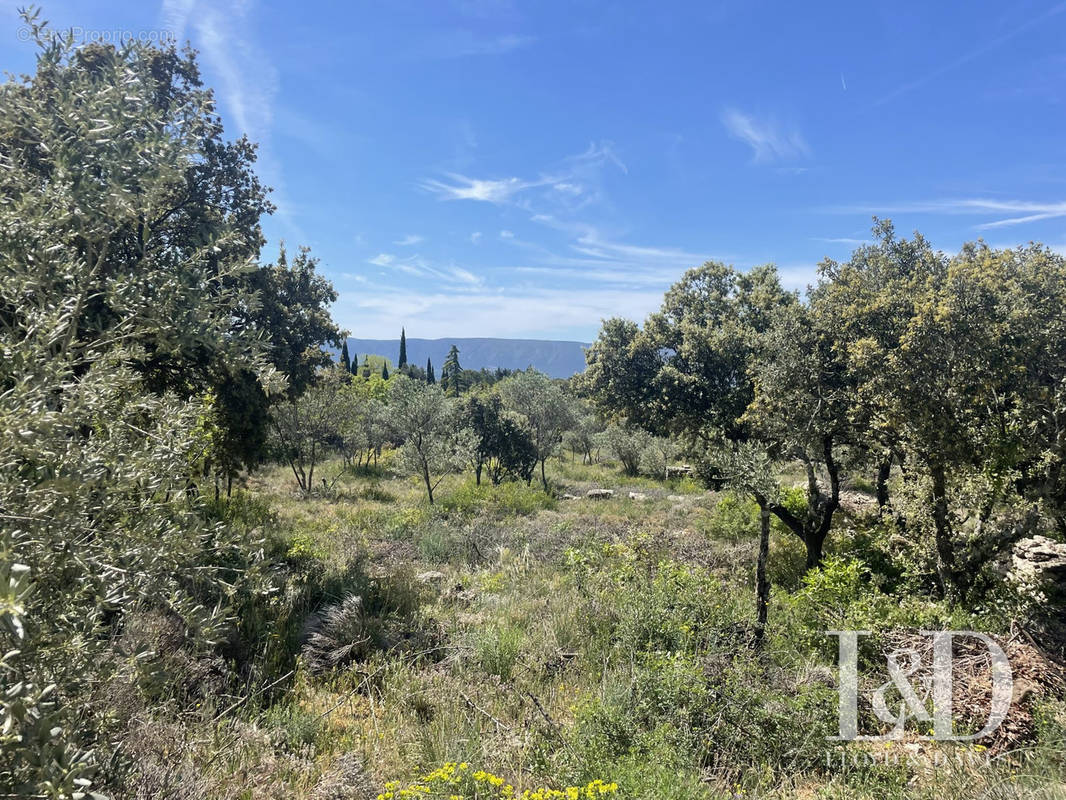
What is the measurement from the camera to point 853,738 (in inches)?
167

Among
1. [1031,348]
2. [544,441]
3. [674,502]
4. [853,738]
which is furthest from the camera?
[544,441]

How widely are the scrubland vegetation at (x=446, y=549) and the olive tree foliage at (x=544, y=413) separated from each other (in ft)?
52.5

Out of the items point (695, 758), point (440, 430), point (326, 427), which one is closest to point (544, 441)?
point (440, 430)

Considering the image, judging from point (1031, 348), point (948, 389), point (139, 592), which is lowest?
point (139, 592)

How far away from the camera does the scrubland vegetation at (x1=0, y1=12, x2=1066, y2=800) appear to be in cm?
243

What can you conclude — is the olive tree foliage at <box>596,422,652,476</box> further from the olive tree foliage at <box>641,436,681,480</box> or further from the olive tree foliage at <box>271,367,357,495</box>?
the olive tree foliage at <box>271,367,357,495</box>

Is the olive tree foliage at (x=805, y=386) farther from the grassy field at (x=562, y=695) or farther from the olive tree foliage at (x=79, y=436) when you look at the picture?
the olive tree foliage at (x=79, y=436)

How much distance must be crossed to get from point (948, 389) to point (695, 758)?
19.0 feet

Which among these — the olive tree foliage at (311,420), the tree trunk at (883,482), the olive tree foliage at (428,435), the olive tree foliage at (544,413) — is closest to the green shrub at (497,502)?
the olive tree foliage at (428,435)

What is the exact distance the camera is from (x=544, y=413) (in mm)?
29562

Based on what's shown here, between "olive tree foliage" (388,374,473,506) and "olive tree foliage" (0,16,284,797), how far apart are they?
1658 cm

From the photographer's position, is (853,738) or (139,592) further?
(853,738)

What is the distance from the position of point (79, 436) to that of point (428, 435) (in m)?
18.2

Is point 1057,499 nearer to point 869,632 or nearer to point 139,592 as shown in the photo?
point 869,632
